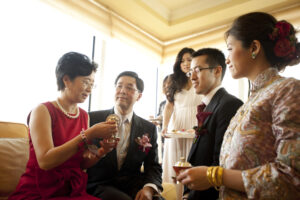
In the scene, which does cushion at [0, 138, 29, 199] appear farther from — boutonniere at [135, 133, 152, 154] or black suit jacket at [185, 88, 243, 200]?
black suit jacket at [185, 88, 243, 200]

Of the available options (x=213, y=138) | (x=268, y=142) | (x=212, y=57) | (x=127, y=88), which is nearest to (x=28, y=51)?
(x=127, y=88)

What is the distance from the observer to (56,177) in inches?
55.4

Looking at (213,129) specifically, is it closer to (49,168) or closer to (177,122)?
(49,168)

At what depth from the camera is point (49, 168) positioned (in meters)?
1.34

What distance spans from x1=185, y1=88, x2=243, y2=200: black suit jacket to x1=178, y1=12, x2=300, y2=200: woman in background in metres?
0.39

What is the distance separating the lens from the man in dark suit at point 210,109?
1.46 meters

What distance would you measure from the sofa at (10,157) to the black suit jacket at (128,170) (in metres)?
0.47

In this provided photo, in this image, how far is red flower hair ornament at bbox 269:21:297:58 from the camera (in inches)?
41.0

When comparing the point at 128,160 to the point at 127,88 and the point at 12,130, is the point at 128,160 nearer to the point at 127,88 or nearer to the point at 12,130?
the point at 127,88

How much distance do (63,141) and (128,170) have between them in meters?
0.54

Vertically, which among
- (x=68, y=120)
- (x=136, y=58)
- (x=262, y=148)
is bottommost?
(x=262, y=148)

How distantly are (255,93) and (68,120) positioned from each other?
1.13 m

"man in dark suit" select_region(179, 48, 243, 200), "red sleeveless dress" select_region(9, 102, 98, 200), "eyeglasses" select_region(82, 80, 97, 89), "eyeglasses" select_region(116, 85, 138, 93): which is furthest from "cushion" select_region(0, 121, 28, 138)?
"man in dark suit" select_region(179, 48, 243, 200)

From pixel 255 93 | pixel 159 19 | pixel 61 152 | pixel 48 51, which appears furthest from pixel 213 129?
pixel 159 19
